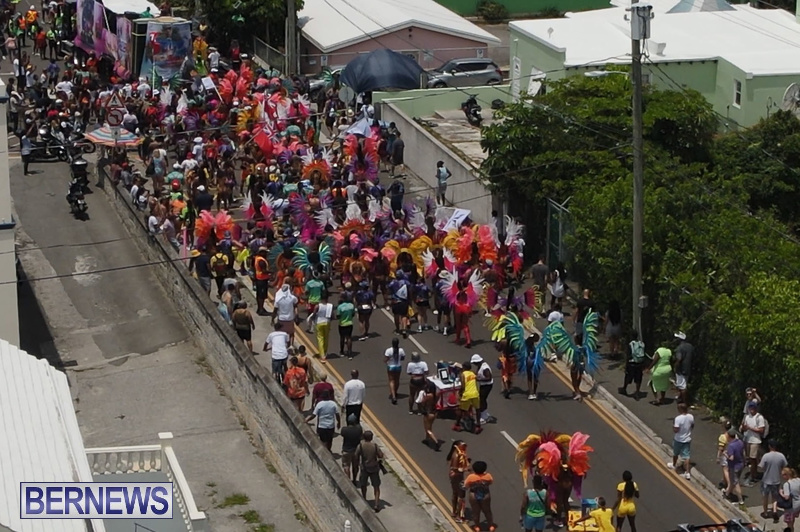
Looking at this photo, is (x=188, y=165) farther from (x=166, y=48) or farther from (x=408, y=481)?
(x=408, y=481)

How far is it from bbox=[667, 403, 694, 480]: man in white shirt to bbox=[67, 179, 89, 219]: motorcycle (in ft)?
64.0

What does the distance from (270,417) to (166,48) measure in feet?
77.6

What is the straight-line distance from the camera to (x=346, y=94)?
4978 cm

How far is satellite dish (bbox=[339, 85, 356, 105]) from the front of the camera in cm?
4915

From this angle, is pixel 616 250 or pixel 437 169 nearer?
pixel 616 250

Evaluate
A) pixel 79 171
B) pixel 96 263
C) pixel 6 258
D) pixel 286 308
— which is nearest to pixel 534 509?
pixel 286 308

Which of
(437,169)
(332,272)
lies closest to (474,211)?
(437,169)

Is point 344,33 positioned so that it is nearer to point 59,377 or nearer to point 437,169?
point 437,169

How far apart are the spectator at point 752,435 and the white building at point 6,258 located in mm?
14018

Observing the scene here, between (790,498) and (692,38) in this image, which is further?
(692,38)

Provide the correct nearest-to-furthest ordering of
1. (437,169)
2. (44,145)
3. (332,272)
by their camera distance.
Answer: (332,272), (437,169), (44,145)

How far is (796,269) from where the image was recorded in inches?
1149

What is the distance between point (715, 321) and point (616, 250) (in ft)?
11.9

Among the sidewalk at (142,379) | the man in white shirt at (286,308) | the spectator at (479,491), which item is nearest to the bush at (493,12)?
the sidewalk at (142,379)
